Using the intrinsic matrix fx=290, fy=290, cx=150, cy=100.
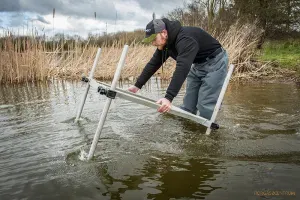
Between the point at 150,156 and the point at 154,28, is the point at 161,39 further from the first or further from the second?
the point at 150,156

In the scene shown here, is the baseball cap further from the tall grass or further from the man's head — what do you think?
the tall grass

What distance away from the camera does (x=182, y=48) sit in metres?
3.70

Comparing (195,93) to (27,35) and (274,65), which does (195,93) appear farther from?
(274,65)

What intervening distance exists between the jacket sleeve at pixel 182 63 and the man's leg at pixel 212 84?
2.67 ft

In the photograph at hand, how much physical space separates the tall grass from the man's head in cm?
605

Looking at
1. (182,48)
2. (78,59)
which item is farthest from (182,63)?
(78,59)

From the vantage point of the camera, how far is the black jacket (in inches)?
141

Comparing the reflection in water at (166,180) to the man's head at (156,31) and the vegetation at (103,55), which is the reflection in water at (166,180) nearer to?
the man's head at (156,31)

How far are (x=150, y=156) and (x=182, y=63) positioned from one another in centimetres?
120

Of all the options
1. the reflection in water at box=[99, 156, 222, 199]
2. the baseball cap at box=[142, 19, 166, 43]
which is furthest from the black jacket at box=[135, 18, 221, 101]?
the reflection in water at box=[99, 156, 222, 199]

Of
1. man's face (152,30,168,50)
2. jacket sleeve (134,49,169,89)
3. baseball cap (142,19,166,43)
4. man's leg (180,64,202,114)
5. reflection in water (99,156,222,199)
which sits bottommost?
reflection in water (99,156,222,199)

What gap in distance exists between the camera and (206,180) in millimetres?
2818

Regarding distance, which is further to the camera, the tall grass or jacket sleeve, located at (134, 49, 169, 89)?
the tall grass

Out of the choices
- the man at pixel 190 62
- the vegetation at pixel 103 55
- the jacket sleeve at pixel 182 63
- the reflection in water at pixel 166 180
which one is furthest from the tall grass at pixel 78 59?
the reflection in water at pixel 166 180
